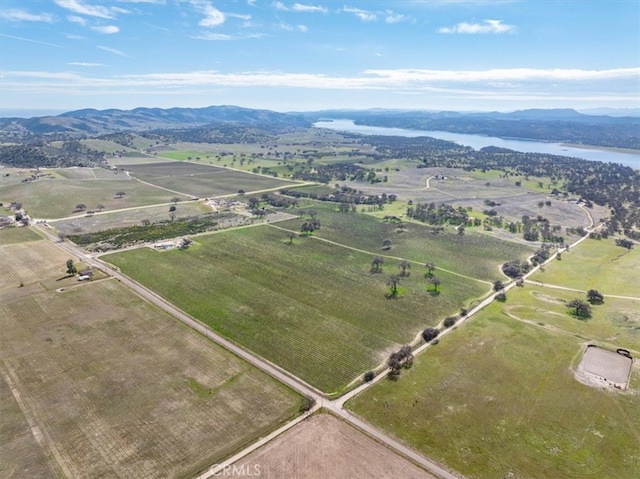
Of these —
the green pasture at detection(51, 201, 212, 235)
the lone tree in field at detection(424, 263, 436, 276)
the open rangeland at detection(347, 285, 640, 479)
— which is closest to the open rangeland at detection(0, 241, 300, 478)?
the open rangeland at detection(347, 285, 640, 479)

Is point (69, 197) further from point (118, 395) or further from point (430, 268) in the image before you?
point (430, 268)

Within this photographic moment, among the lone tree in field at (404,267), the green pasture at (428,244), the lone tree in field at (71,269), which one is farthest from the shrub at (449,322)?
the lone tree in field at (71,269)

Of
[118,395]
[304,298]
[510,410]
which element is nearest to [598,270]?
[510,410]

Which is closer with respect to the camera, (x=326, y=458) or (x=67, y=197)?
(x=326, y=458)

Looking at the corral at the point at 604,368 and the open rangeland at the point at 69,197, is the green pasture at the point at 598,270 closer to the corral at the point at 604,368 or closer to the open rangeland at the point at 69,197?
the corral at the point at 604,368

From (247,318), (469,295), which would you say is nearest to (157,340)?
(247,318)
